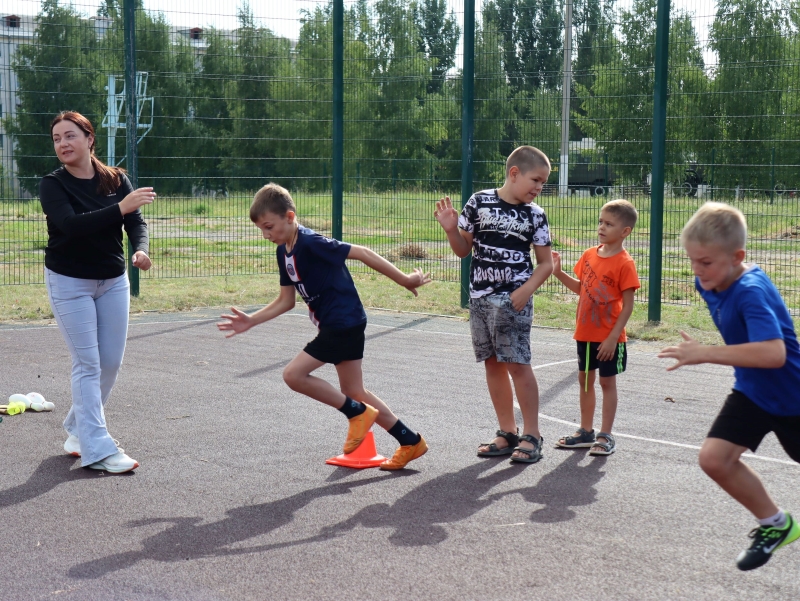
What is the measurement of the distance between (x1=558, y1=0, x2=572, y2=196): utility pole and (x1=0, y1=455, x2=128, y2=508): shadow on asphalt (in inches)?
293

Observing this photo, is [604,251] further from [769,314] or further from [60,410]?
[60,410]

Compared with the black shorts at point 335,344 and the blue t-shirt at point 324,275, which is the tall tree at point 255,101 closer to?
the blue t-shirt at point 324,275

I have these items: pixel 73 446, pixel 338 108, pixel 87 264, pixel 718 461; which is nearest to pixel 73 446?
pixel 73 446

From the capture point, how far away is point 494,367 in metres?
5.87

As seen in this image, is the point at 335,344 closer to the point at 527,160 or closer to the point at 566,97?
the point at 527,160

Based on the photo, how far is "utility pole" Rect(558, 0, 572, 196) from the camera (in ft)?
37.2

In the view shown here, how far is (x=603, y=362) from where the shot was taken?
5.89 meters

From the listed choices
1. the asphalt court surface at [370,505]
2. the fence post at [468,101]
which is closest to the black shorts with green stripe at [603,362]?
the asphalt court surface at [370,505]

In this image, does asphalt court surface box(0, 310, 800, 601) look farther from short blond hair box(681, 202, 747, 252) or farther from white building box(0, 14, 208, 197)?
white building box(0, 14, 208, 197)

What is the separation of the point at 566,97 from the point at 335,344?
7007 mm

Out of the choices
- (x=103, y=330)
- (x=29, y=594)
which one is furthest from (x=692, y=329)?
(x=29, y=594)

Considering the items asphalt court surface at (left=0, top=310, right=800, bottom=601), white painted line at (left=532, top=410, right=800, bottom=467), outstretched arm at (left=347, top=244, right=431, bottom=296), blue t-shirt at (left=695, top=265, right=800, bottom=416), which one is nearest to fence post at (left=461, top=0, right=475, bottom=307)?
asphalt court surface at (left=0, top=310, right=800, bottom=601)

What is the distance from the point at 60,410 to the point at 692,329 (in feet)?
21.4

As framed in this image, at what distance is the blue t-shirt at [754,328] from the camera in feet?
11.6
